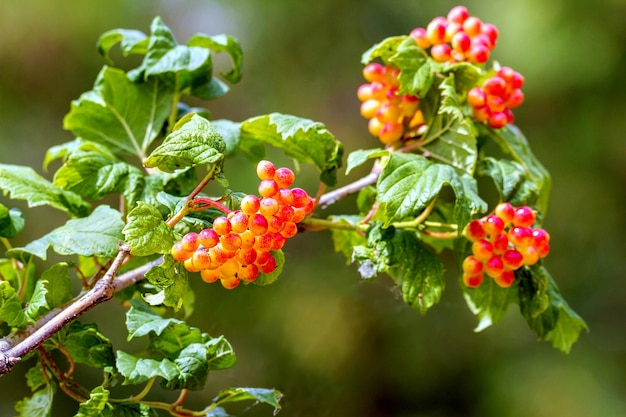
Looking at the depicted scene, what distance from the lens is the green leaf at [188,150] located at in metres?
0.49

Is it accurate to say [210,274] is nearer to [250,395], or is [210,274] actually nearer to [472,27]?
[250,395]

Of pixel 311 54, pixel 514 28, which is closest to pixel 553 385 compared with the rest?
pixel 514 28

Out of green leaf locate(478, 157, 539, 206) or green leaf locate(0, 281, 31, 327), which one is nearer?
green leaf locate(0, 281, 31, 327)

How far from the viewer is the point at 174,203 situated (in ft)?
1.79

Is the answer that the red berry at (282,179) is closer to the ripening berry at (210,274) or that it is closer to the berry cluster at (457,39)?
the ripening berry at (210,274)

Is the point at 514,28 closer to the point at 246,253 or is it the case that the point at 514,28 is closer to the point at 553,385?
the point at 553,385

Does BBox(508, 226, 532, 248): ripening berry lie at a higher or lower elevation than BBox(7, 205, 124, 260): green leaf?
lower

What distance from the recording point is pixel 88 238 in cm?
58

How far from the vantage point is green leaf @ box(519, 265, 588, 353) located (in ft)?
2.31

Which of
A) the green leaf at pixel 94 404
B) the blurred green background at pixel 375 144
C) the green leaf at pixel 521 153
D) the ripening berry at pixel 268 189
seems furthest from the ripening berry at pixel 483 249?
the blurred green background at pixel 375 144

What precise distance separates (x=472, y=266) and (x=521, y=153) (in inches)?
7.2

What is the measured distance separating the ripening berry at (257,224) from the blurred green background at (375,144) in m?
1.67

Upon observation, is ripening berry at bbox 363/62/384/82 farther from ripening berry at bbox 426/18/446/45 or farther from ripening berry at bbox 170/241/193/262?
ripening berry at bbox 170/241/193/262

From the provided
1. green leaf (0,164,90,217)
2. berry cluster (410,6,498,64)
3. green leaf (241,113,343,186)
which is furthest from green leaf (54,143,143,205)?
berry cluster (410,6,498,64)
